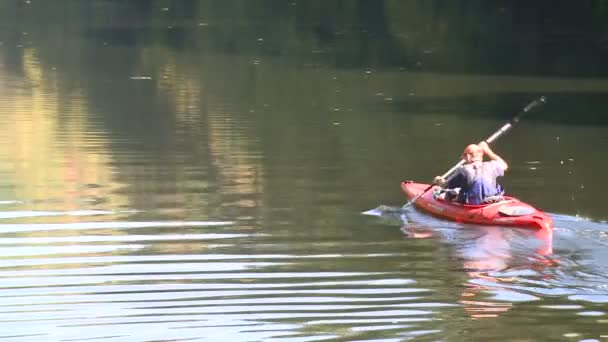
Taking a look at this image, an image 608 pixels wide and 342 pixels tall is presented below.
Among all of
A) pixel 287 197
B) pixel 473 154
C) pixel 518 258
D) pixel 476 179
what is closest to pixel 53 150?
pixel 287 197

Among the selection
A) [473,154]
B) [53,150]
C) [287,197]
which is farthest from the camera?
[53,150]

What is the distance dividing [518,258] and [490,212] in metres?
1.56

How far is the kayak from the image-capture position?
13.2m

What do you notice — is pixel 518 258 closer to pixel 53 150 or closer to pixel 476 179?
pixel 476 179

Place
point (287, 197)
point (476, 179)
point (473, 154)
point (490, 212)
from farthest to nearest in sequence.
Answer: point (287, 197) → point (473, 154) → point (476, 179) → point (490, 212)

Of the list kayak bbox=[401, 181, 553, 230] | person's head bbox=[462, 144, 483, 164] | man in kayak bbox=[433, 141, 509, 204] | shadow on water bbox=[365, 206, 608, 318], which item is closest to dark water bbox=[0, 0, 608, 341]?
shadow on water bbox=[365, 206, 608, 318]

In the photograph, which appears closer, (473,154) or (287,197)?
(473,154)

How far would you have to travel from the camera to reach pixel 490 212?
13.7 metres

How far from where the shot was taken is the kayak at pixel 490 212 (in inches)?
521

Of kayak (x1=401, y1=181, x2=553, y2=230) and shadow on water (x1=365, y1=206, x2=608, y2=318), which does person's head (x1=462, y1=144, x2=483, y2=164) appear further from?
shadow on water (x1=365, y1=206, x2=608, y2=318)

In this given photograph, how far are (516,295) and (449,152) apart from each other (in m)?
8.70

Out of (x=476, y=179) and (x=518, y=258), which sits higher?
(x=476, y=179)

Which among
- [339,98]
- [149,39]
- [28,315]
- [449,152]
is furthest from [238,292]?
[149,39]

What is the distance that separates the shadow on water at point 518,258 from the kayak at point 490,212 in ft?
0.27
